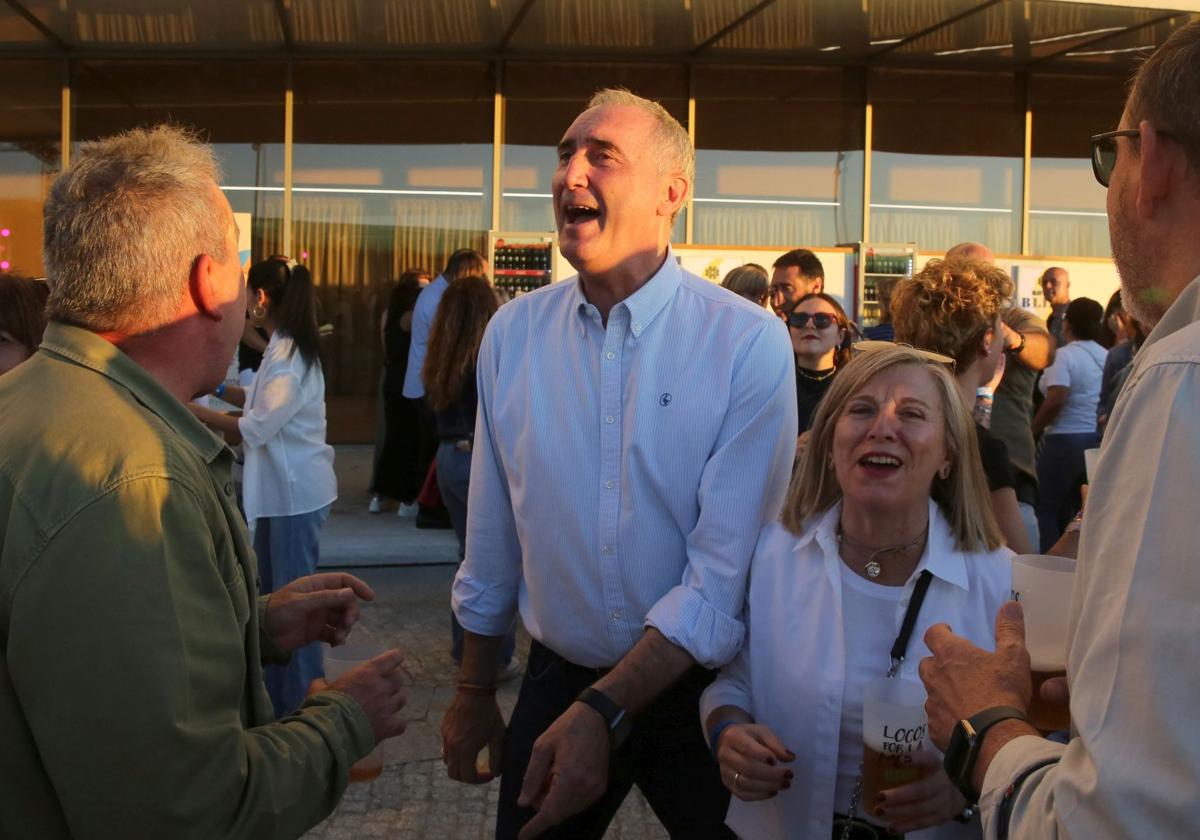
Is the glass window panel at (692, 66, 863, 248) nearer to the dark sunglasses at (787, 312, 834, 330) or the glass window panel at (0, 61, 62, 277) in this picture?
the glass window panel at (0, 61, 62, 277)

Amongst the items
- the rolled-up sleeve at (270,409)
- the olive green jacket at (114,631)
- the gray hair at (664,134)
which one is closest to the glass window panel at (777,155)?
the rolled-up sleeve at (270,409)

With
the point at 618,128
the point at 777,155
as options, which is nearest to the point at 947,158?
the point at 777,155

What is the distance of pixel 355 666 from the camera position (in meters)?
2.37

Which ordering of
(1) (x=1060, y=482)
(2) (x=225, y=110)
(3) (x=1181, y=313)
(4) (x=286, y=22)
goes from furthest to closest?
1. (2) (x=225, y=110)
2. (4) (x=286, y=22)
3. (1) (x=1060, y=482)
4. (3) (x=1181, y=313)

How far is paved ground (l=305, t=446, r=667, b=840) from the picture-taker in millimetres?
4551

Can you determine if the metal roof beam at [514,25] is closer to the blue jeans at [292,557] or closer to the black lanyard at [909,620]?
the blue jeans at [292,557]

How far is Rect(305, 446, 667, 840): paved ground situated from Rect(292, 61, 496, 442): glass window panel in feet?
9.39

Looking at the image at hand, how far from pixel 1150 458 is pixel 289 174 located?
490 inches

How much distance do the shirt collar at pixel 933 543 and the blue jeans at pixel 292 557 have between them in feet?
10.7

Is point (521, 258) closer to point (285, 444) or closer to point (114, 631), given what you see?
point (285, 444)

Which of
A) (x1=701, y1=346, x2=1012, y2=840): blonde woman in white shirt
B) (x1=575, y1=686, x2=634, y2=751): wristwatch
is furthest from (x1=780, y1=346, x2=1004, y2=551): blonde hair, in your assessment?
(x1=575, y1=686, x2=634, y2=751): wristwatch

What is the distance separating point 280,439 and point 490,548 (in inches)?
105

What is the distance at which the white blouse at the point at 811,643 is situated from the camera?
2434 mm

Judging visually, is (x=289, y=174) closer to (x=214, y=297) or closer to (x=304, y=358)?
(x=304, y=358)
